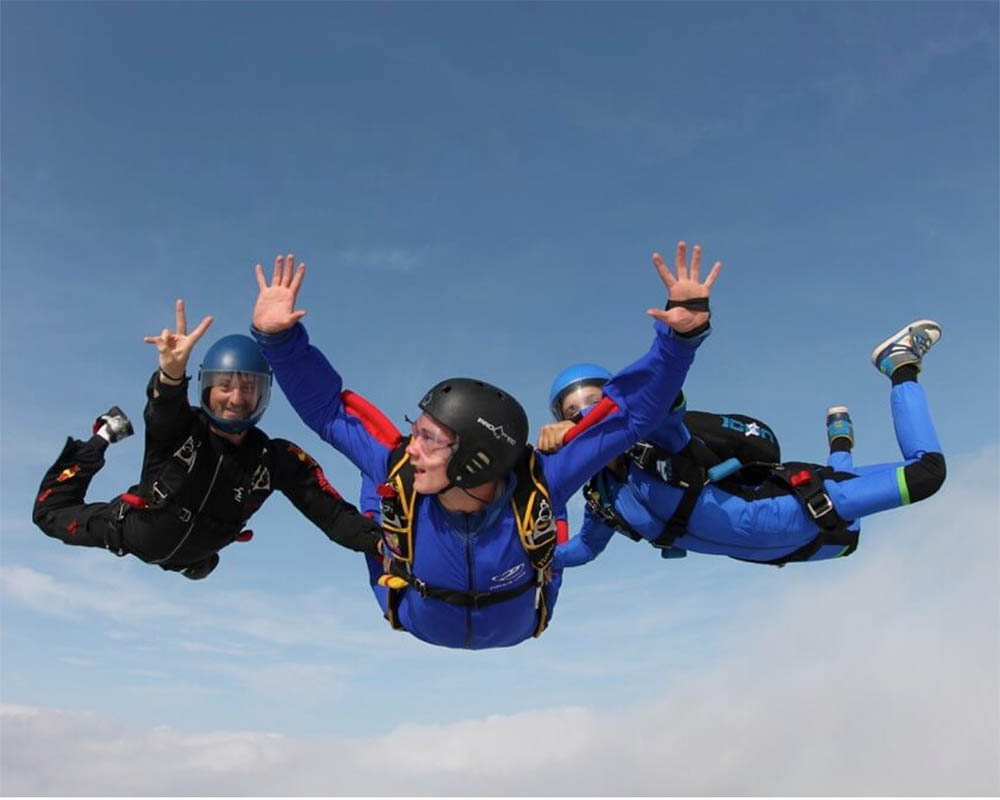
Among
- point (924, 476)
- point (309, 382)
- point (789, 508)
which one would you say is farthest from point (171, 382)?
point (924, 476)

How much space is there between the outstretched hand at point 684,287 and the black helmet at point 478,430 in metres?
1.14

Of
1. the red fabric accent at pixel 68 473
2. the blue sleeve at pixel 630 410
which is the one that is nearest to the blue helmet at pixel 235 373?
the red fabric accent at pixel 68 473

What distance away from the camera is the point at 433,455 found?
17.1 feet

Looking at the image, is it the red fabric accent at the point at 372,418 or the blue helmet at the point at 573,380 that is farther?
the blue helmet at the point at 573,380

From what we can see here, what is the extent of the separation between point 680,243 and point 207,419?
480 cm

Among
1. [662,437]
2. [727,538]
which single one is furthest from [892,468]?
[662,437]

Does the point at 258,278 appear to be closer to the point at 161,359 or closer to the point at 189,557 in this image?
the point at 161,359

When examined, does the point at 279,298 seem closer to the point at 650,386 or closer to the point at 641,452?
the point at 650,386

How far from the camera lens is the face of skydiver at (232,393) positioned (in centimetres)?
734

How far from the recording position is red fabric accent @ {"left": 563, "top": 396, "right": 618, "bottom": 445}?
5.20 meters

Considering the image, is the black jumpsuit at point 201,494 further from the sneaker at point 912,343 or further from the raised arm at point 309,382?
the sneaker at point 912,343

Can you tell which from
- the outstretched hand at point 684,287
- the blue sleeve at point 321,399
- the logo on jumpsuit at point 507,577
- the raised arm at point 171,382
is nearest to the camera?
the outstretched hand at point 684,287

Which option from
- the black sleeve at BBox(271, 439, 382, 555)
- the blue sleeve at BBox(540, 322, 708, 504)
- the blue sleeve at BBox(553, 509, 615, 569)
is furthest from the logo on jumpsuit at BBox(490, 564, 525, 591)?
the blue sleeve at BBox(553, 509, 615, 569)

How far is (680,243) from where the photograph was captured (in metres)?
5.05
